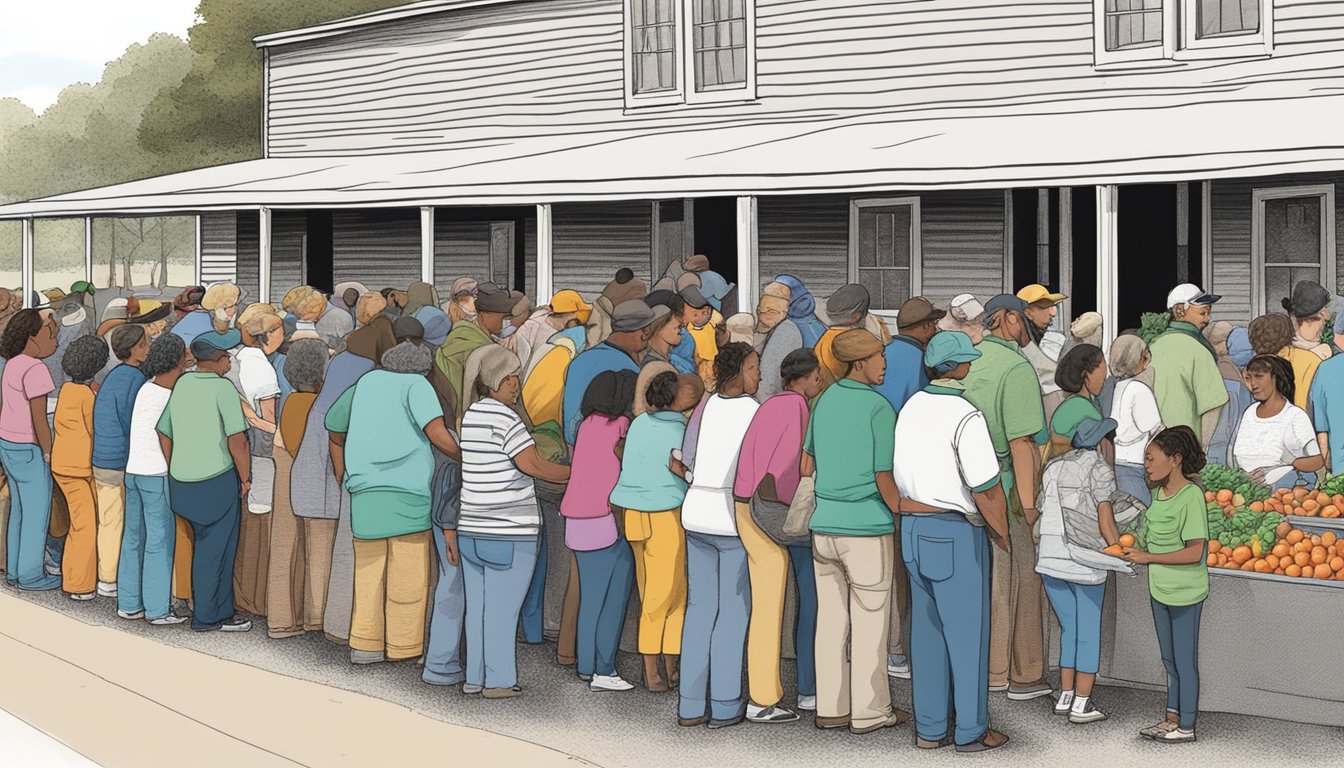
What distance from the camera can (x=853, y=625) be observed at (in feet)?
24.1

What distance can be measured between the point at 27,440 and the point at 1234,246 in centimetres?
1105

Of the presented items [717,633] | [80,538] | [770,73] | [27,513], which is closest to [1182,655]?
[717,633]

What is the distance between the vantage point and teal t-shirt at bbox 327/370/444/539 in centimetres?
833

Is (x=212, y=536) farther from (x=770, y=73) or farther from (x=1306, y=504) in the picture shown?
(x=770, y=73)

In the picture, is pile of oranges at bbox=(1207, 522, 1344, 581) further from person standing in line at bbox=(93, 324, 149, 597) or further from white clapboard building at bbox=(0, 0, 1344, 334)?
person standing in line at bbox=(93, 324, 149, 597)

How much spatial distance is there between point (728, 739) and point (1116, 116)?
1008cm

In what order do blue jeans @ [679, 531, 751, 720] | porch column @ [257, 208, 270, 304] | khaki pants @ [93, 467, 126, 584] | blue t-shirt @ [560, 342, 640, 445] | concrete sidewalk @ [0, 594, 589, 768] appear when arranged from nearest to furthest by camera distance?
1. concrete sidewalk @ [0, 594, 589, 768]
2. blue jeans @ [679, 531, 751, 720]
3. blue t-shirt @ [560, 342, 640, 445]
4. khaki pants @ [93, 467, 126, 584]
5. porch column @ [257, 208, 270, 304]

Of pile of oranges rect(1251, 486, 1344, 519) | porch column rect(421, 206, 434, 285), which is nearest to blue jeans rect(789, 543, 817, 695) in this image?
pile of oranges rect(1251, 486, 1344, 519)

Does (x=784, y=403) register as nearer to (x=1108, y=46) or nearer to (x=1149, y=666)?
(x=1149, y=666)

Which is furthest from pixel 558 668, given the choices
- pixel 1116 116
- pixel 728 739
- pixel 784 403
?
pixel 1116 116

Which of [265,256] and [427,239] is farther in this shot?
[265,256]

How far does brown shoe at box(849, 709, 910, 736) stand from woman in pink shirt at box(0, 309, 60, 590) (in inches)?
233

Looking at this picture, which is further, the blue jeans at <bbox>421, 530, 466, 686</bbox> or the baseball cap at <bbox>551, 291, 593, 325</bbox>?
the baseball cap at <bbox>551, 291, 593, 325</bbox>

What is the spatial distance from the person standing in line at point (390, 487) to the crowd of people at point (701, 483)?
0.02 m
